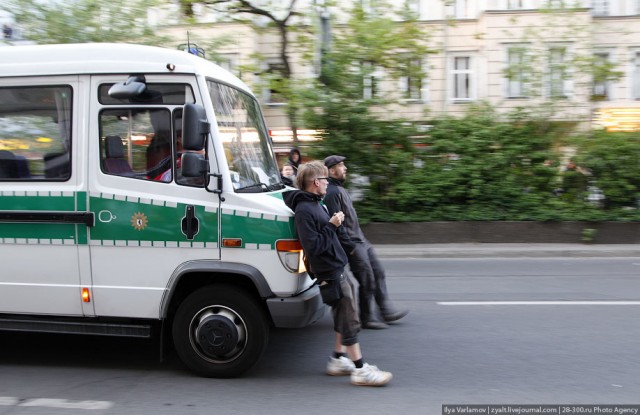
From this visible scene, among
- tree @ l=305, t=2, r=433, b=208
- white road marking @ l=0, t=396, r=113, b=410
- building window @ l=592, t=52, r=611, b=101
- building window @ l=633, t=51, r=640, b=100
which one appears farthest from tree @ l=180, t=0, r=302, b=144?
building window @ l=633, t=51, r=640, b=100

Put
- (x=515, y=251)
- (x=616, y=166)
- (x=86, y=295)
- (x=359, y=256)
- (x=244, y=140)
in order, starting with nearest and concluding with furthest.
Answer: (x=86, y=295) → (x=244, y=140) → (x=359, y=256) → (x=515, y=251) → (x=616, y=166)

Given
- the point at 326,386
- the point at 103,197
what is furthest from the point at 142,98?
the point at 326,386

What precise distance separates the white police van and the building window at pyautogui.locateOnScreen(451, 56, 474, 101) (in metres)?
21.8

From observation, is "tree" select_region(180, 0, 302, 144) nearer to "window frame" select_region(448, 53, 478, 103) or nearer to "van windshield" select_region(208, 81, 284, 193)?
"van windshield" select_region(208, 81, 284, 193)

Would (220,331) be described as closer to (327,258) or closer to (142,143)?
(327,258)

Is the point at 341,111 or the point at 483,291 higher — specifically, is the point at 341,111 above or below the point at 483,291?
above

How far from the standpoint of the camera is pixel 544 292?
8.51m

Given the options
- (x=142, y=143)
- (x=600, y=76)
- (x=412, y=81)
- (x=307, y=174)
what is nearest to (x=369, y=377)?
(x=307, y=174)

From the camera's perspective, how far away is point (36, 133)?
5.18 metres

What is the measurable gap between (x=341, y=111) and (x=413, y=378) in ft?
29.7

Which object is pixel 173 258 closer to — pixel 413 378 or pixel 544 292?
pixel 413 378

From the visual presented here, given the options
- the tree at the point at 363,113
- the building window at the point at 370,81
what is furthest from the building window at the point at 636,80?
the building window at the point at 370,81

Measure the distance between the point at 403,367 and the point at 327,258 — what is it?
4.45 ft

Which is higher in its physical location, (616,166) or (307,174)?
(307,174)
